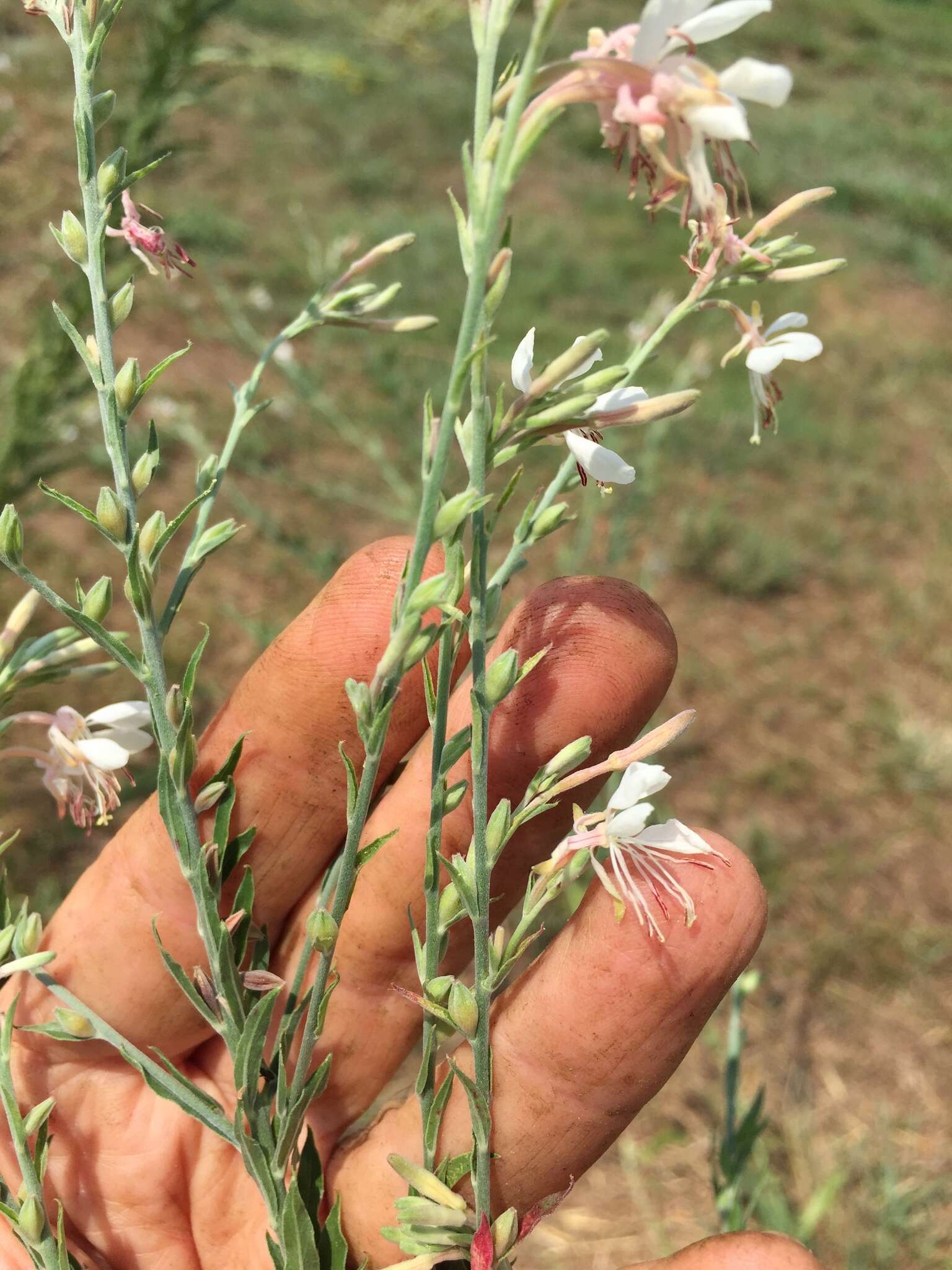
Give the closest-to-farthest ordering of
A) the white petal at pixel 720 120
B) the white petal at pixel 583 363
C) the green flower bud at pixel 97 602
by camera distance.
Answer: the white petal at pixel 720 120 < the white petal at pixel 583 363 < the green flower bud at pixel 97 602

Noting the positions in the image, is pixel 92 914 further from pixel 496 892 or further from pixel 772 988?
pixel 772 988

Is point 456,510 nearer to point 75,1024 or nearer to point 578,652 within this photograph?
point 578,652

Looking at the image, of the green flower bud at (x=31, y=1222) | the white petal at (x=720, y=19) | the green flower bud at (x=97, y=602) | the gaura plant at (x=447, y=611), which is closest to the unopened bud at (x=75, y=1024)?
the gaura plant at (x=447, y=611)

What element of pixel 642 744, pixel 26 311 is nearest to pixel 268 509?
pixel 26 311

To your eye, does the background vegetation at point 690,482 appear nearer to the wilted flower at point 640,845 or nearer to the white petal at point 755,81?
the wilted flower at point 640,845

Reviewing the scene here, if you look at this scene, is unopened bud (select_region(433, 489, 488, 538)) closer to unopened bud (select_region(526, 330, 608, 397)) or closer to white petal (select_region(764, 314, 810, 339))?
unopened bud (select_region(526, 330, 608, 397))

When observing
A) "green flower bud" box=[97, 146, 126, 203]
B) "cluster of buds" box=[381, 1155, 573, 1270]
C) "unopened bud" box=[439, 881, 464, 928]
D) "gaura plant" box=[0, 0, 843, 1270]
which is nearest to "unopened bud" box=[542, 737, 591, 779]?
"gaura plant" box=[0, 0, 843, 1270]

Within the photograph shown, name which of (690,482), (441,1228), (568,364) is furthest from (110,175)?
(690,482)
